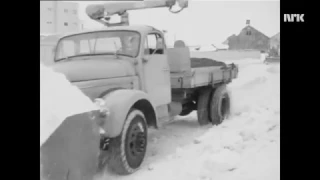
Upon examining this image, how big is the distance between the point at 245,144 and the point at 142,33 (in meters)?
1.85

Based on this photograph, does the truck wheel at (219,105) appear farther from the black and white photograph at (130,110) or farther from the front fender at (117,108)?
the front fender at (117,108)

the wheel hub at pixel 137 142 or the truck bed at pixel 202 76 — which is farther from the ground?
the truck bed at pixel 202 76

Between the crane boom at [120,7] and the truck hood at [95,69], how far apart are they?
1.15 meters

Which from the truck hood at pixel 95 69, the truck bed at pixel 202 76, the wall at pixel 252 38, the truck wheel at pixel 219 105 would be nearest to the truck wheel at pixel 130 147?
the truck hood at pixel 95 69

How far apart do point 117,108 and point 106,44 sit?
1.28 m

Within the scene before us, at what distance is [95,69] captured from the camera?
11.2ft

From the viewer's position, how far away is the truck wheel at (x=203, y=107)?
5730 millimetres

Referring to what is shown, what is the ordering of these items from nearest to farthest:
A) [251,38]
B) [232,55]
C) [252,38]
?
1. [252,38]
2. [251,38]
3. [232,55]

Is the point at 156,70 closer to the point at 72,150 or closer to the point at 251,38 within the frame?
the point at 72,150

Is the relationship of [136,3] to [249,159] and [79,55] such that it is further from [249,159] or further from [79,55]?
[249,159]

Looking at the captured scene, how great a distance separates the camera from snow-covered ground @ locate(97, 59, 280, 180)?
2973 mm
